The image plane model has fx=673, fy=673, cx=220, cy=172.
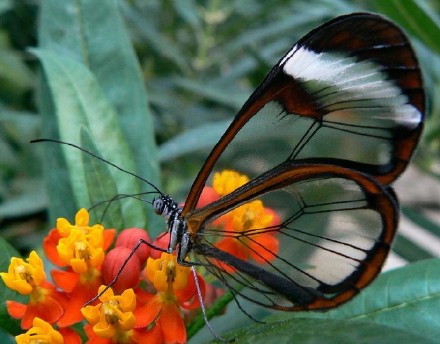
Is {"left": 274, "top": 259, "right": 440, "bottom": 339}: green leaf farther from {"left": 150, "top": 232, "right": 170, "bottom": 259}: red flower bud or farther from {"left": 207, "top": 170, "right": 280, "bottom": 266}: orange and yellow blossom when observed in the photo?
{"left": 150, "top": 232, "right": 170, "bottom": 259}: red flower bud

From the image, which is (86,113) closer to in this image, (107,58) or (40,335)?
(107,58)

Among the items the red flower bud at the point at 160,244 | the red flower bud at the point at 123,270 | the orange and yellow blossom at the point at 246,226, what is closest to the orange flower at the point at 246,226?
the orange and yellow blossom at the point at 246,226

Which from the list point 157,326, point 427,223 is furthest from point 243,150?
point 427,223

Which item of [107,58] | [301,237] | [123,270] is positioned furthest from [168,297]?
[107,58]

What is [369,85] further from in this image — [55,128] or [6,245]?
[55,128]

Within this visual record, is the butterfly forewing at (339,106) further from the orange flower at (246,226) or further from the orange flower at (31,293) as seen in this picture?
the orange flower at (31,293)

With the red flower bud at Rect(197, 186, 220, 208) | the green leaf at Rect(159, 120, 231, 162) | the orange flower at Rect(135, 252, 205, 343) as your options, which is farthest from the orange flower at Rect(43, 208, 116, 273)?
the green leaf at Rect(159, 120, 231, 162)
